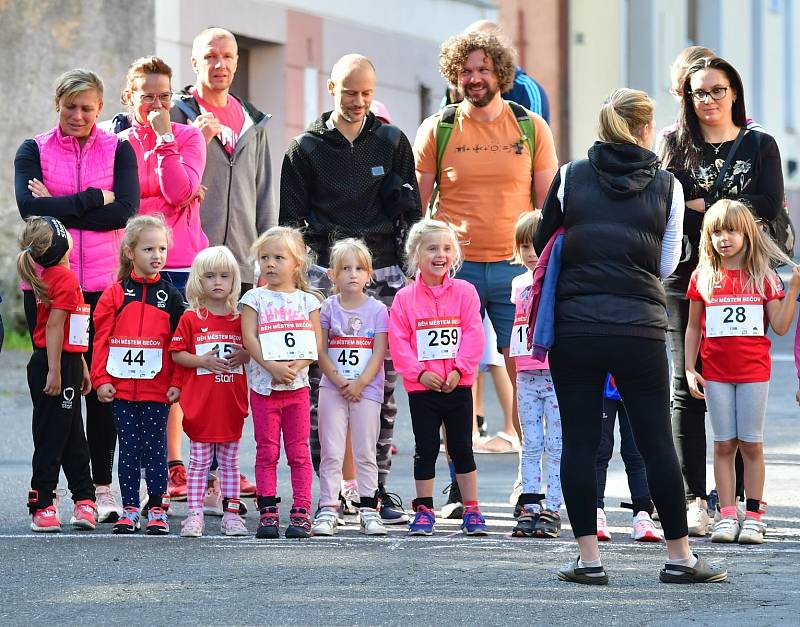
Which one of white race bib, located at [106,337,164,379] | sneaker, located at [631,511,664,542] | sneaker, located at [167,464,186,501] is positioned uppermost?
white race bib, located at [106,337,164,379]

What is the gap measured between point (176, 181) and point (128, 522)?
1.70 metres

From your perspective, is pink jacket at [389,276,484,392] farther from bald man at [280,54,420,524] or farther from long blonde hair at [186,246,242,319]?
long blonde hair at [186,246,242,319]

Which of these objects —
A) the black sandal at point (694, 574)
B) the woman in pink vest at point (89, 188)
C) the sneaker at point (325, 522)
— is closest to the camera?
the black sandal at point (694, 574)

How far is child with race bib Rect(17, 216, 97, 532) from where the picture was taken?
7797 mm

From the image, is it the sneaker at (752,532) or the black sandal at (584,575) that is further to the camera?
the sneaker at (752,532)

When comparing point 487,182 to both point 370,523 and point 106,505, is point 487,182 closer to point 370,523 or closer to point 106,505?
point 370,523

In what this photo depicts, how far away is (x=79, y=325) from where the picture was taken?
7.89 m

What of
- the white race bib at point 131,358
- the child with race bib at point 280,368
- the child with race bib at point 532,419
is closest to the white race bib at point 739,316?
the child with race bib at point 532,419

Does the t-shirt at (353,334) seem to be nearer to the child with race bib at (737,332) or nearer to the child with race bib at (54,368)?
the child with race bib at (54,368)

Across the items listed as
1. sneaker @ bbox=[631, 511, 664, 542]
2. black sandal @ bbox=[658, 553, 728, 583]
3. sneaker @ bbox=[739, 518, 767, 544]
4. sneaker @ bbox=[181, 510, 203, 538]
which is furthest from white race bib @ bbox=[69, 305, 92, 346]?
sneaker @ bbox=[739, 518, 767, 544]

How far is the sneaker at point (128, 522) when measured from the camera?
25.2 ft

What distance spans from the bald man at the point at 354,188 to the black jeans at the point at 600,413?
5.86 feet

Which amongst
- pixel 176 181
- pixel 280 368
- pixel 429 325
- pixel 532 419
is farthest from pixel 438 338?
pixel 176 181

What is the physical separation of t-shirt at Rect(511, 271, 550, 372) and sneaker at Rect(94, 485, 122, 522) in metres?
2.00
